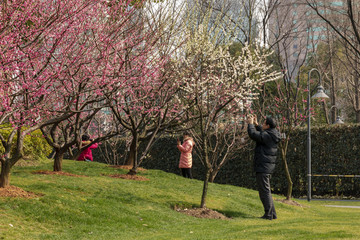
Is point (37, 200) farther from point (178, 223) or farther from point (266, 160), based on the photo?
point (266, 160)

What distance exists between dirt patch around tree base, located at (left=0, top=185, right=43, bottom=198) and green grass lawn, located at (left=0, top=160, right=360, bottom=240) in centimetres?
25

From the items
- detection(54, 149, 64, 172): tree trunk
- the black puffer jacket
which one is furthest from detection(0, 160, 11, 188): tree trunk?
the black puffer jacket

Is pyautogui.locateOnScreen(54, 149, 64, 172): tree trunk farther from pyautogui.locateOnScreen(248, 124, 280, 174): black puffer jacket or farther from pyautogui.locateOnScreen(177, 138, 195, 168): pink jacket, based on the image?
pyautogui.locateOnScreen(248, 124, 280, 174): black puffer jacket

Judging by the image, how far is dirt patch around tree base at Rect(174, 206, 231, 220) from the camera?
9273mm

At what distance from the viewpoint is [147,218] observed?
27.3 feet

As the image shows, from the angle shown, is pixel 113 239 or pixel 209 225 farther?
→ pixel 209 225

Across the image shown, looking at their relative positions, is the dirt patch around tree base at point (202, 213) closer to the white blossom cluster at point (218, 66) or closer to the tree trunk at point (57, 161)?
the white blossom cluster at point (218, 66)

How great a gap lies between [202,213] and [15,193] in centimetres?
386

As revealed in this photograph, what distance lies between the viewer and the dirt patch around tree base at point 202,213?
9273 mm

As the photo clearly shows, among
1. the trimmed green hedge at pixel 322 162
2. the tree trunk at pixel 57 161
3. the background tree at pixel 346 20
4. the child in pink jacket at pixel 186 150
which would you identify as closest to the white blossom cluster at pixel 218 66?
the child in pink jacket at pixel 186 150

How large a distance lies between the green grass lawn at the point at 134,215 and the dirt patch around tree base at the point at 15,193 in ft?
0.81

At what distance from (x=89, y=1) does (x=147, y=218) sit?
4110mm

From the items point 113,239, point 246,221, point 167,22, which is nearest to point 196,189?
point 246,221

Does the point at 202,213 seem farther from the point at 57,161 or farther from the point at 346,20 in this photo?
the point at 346,20
